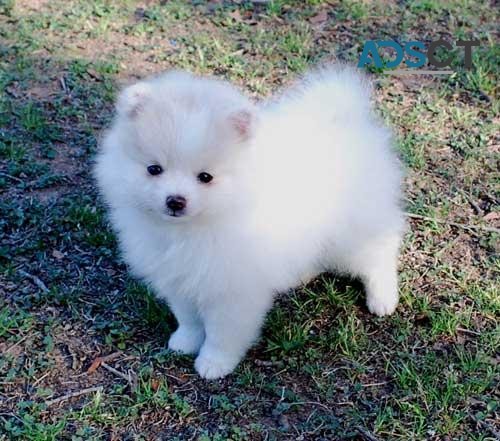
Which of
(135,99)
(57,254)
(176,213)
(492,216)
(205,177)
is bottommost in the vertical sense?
(57,254)

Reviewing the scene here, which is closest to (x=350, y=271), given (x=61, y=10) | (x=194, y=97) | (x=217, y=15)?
(x=194, y=97)

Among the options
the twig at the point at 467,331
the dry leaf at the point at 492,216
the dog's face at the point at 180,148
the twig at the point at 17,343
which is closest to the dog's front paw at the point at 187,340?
the twig at the point at 17,343

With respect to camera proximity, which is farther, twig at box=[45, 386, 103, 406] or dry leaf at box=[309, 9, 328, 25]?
dry leaf at box=[309, 9, 328, 25]

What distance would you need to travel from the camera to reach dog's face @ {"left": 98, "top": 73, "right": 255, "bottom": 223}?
2.39 metres

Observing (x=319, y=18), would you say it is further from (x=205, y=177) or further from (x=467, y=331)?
(x=205, y=177)

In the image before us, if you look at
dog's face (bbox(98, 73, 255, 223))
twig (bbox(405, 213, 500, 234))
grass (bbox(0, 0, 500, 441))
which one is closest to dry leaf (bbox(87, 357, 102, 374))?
grass (bbox(0, 0, 500, 441))

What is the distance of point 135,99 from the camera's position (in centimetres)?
251

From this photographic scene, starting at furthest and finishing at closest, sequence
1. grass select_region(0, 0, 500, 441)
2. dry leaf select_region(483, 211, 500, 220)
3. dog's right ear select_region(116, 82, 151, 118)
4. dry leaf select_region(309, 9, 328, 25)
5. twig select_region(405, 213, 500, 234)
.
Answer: dry leaf select_region(309, 9, 328, 25) → dry leaf select_region(483, 211, 500, 220) → twig select_region(405, 213, 500, 234) → grass select_region(0, 0, 500, 441) → dog's right ear select_region(116, 82, 151, 118)

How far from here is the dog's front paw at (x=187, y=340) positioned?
10.2 ft

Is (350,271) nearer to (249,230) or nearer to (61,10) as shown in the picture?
(249,230)

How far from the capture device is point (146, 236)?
2.73 m

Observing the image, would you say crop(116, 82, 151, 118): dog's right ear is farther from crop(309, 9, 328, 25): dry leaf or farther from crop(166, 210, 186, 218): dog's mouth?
crop(309, 9, 328, 25): dry leaf

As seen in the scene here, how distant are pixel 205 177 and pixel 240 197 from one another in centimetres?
14

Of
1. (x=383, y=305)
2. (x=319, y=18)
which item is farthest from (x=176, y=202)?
(x=319, y=18)
